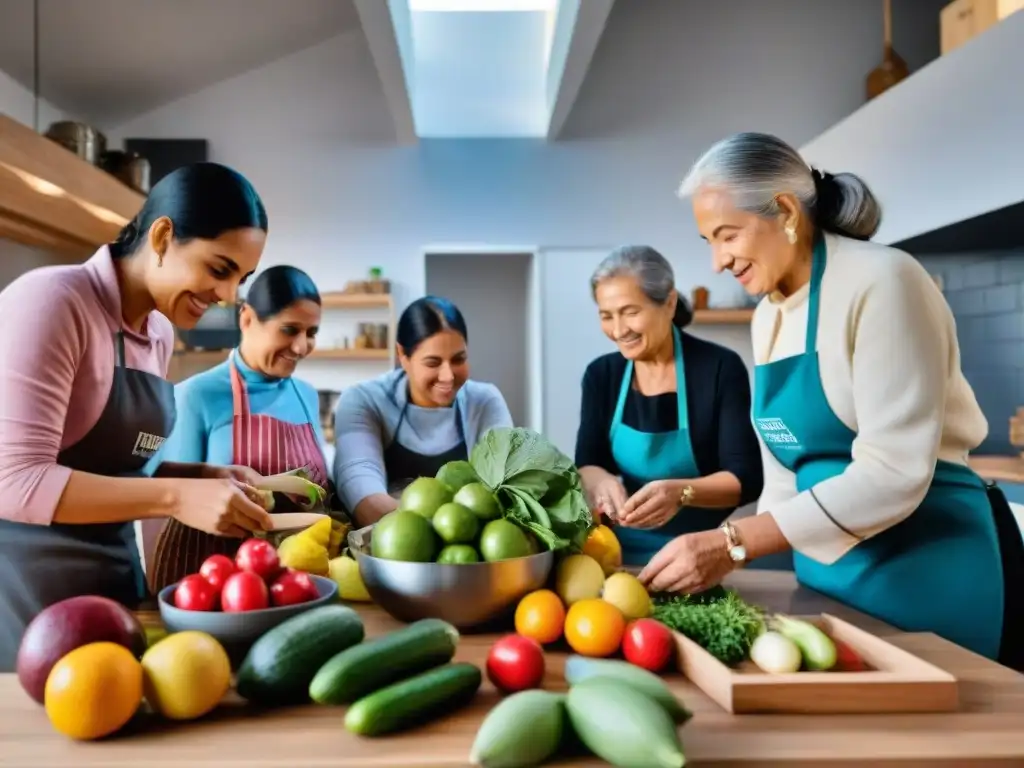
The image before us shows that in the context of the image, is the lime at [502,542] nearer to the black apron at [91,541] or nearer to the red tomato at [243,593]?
the red tomato at [243,593]

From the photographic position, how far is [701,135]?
5125mm

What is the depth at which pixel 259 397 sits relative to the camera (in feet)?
6.82

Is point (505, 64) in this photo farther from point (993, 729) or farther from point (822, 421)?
point (993, 729)

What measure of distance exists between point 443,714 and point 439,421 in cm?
141

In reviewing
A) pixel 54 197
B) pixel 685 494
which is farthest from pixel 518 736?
pixel 54 197

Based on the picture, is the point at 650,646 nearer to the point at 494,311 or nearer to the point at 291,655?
the point at 291,655

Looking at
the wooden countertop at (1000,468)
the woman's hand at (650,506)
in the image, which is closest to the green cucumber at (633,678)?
the woman's hand at (650,506)

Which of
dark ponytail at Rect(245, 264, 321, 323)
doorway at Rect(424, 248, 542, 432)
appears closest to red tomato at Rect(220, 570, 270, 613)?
dark ponytail at Rect(245, 264, 321, 323)

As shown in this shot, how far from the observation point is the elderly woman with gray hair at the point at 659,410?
192 cm

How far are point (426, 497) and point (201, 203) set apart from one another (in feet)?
2.10

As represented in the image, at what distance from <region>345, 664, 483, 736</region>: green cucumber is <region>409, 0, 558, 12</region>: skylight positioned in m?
4.82

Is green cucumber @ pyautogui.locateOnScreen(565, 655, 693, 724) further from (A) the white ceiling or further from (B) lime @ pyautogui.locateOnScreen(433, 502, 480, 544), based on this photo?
(A) the white ceiling

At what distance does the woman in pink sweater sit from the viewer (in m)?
1.13

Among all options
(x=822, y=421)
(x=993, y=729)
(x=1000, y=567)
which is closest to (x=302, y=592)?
(x=993, y=729)
